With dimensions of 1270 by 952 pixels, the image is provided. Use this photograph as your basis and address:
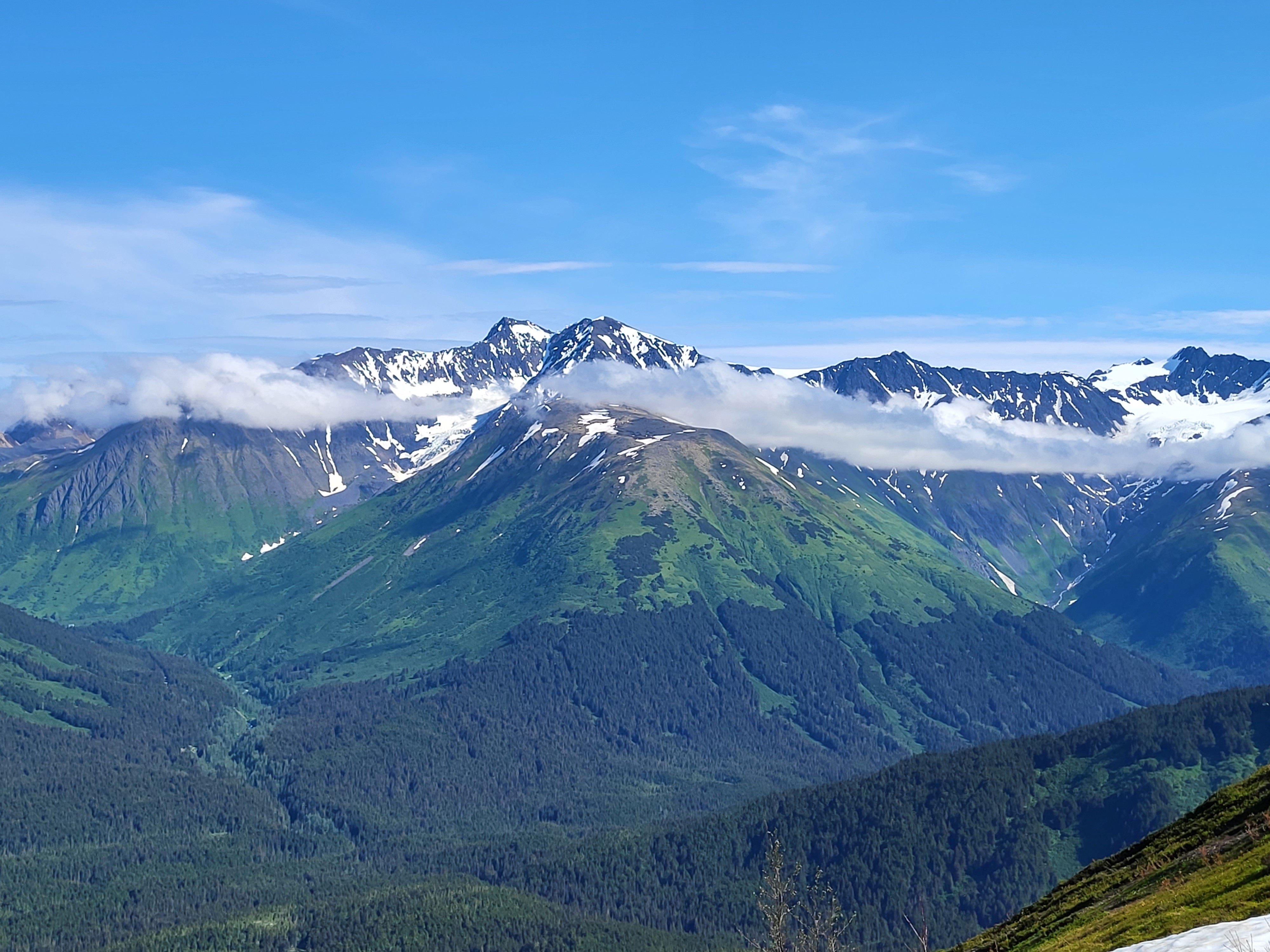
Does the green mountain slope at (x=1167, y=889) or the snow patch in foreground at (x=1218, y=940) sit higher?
the snow patch in foreground at (x=1218, y=940)

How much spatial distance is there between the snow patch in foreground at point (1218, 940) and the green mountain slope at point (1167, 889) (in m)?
1.81

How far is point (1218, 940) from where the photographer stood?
1993 inches

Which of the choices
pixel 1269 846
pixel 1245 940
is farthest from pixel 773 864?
pixel 1245 940

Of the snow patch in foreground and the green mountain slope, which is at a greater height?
the snow patch in foreground

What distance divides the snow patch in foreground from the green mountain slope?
181 cm

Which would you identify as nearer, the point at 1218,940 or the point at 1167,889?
the point at 1218,940

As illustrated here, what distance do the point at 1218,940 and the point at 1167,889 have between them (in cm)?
2096

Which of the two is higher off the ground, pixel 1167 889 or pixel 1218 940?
pixel 1218 940

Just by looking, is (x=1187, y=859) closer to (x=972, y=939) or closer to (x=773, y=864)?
(x=972, y=939)

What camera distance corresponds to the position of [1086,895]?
85.5 metres

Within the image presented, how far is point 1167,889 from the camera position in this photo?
7006cm

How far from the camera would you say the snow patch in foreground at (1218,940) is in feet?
158

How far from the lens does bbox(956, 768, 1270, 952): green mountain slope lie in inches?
2336

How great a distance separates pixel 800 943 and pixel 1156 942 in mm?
38845
